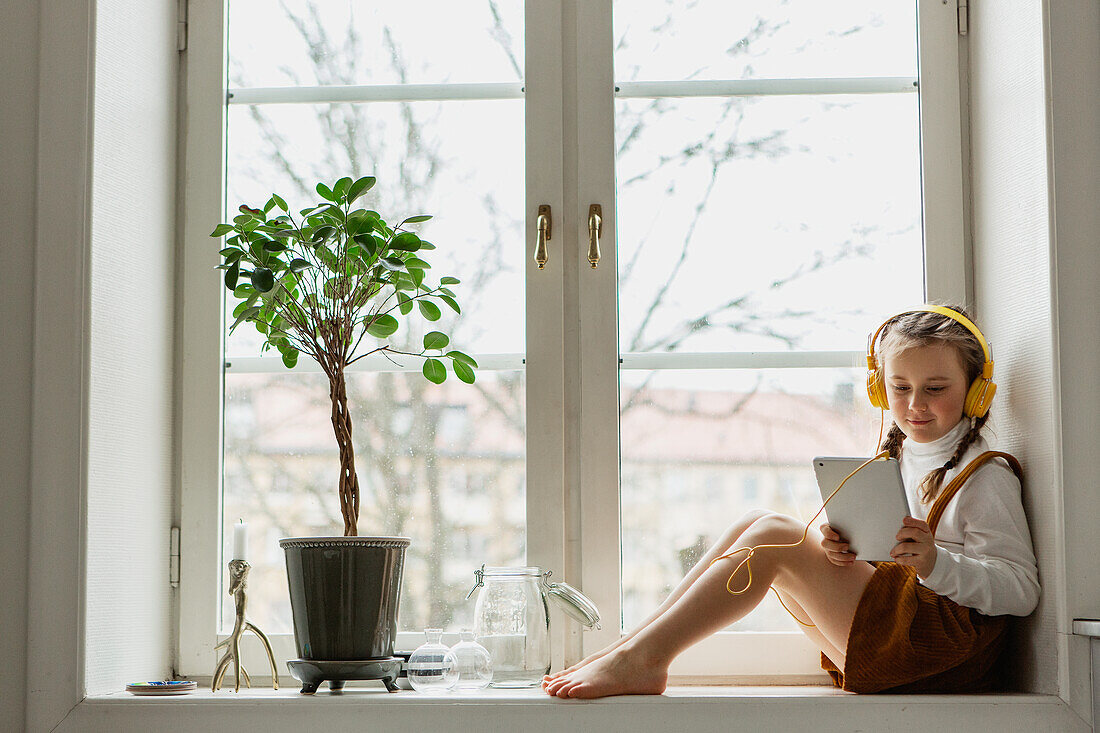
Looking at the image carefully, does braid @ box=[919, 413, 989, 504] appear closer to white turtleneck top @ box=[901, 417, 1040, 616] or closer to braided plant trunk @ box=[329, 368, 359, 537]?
white turtleneck top @ box=[901, 417, 1040, 616]

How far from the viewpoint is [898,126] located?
1.87 metres

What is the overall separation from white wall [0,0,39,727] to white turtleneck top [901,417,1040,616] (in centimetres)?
126

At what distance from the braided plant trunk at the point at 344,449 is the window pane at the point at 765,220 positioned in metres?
0.48

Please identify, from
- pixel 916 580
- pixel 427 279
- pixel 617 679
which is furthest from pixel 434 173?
pixel 916 580

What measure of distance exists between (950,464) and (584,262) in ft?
2.16

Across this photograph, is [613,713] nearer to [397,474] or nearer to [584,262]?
[397,474]

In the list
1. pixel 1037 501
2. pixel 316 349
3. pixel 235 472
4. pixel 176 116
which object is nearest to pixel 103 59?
pixel 176 116

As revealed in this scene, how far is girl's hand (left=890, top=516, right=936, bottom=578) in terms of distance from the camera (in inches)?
57.6

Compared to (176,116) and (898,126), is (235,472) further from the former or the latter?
(898,126)

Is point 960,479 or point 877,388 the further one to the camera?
point 877,388

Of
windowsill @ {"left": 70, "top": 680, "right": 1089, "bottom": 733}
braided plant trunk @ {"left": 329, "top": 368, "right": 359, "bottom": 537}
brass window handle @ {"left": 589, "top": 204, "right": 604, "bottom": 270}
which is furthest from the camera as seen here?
brass window handle @ {"left": 589, "top": 204, "right": 604, "bottom": 270}

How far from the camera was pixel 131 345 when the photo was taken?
1727 millimetres

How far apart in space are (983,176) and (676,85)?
524mm

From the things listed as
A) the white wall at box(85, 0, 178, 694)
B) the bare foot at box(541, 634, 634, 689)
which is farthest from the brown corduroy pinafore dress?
the white wall at box(85, 0, 178, 694)
